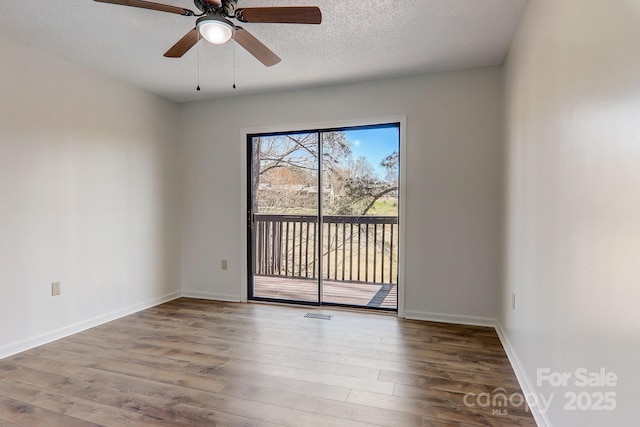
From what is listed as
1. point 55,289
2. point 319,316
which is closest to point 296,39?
point 319,316

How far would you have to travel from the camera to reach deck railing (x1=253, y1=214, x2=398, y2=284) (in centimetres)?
378

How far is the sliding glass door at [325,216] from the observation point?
12.0ft

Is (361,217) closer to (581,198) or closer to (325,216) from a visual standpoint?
(325,216)

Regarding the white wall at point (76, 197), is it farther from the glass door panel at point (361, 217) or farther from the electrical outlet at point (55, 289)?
the glass door panel at point (361, 217)

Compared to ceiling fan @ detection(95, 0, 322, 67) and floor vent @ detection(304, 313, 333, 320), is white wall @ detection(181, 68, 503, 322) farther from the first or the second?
ceiling fan @ detection(95, 0, 322, 67)

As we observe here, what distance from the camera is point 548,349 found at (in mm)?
1710

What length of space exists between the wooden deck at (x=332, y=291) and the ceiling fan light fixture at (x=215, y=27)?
2753 millimetres

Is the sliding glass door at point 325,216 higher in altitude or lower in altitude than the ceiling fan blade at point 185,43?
lower

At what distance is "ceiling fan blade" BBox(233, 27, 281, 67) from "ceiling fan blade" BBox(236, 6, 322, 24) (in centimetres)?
13

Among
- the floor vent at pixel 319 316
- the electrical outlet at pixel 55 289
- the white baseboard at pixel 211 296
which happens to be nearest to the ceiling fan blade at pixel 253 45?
the floor vent at pixel 319 316


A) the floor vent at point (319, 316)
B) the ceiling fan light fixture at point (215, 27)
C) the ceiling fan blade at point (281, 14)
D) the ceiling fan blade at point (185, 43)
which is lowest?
the floor vent at point (319, 316)

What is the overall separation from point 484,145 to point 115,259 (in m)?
3.77

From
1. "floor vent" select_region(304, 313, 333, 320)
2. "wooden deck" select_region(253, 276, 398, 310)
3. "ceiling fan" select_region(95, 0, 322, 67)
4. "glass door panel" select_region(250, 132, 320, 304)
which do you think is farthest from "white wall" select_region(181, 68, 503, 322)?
"ceiling fan" select_region(95, 0, 322, 67)

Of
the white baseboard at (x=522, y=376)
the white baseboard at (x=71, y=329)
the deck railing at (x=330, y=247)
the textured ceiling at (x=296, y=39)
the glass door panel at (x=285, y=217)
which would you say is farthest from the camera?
the glass door panel at (x=285, y=217)
